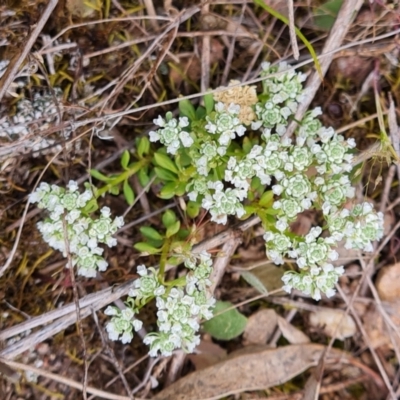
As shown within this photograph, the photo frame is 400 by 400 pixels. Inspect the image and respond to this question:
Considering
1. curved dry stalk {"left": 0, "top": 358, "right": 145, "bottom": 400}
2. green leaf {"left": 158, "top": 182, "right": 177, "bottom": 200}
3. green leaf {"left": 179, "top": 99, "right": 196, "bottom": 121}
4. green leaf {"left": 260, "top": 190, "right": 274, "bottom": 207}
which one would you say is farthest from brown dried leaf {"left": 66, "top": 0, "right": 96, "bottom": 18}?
curved dry stalk {"left": 0, "top": 358, "right": 145, "bottom": 400}

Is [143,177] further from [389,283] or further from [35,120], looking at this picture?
[389,283]

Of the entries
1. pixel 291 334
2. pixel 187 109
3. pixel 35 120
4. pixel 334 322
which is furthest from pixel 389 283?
pixel 35 120

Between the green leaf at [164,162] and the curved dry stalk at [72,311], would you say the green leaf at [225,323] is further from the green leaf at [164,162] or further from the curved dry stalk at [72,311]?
the green leaf at [164,162]

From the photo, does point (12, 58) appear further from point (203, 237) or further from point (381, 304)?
point (381, 304)

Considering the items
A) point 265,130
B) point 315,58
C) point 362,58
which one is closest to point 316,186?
point 265,130

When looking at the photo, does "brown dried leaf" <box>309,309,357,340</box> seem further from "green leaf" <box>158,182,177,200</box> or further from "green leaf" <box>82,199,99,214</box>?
"green leaf" <box>82,199,99,214</box>

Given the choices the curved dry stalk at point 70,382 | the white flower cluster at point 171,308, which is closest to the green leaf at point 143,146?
the white flower cluster at point 171,308
